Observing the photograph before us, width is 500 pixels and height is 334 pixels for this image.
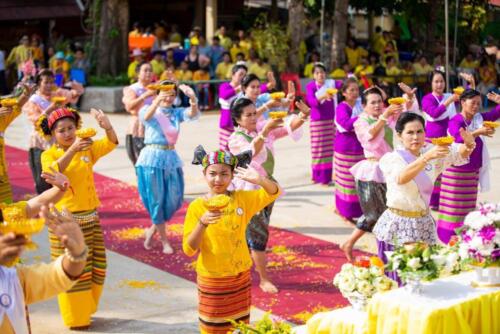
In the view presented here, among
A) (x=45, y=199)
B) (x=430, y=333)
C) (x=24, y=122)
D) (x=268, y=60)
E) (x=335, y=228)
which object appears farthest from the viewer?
(x=268, y=60)

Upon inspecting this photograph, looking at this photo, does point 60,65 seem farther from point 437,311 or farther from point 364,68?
point 437,311

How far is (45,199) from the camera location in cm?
590

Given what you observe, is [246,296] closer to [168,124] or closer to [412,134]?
[412,134]

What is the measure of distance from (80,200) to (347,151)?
3889 mm

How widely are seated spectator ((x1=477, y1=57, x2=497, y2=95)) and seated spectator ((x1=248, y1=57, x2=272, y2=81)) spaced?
486cm

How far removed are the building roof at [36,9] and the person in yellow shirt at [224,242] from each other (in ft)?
59.2

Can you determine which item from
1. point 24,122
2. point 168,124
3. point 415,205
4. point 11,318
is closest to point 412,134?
point 415,205

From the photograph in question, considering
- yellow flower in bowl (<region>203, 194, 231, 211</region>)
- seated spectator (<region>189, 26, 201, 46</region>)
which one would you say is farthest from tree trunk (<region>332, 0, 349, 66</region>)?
yellow flower in bowl (<region>203, 194, 231, 211</region>)

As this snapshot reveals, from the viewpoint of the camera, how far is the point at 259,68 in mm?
19391

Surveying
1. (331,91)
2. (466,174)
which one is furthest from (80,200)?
(331,91)

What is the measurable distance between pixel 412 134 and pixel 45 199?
2.74 meters

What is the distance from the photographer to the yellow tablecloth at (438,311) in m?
4.76

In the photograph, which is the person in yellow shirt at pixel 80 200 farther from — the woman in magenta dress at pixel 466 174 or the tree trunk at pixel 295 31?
the tree trunk at pixel 295 31

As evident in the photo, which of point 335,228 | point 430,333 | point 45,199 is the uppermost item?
point 45,199
